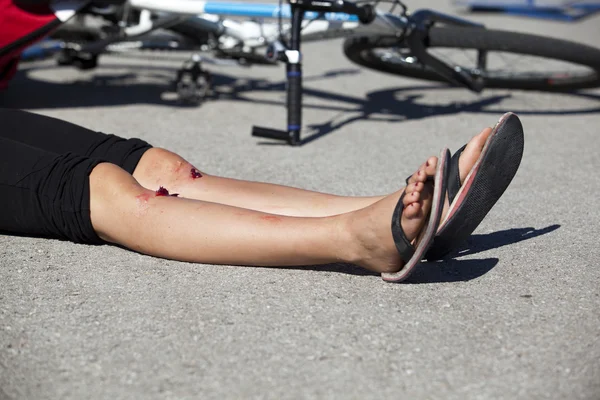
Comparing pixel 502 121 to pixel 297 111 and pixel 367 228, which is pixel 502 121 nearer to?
pixel 367 228

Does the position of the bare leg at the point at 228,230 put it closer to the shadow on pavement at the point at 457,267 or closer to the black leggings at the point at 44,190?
the black leggings at the point at 44,190

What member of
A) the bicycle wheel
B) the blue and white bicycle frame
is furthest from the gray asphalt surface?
the bicycle wheel

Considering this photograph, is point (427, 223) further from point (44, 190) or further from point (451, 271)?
point (44, 190)

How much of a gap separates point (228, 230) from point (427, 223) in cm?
47

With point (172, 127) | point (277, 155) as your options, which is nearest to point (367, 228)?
point (277, 155)

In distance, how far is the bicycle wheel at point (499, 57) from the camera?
375 centimetres

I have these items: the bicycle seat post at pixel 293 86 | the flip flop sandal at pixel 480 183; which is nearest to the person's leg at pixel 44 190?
the flip flop sandal at pixel 480 183

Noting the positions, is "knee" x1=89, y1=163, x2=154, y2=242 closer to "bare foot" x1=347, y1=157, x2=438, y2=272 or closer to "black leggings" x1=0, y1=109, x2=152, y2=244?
"black leggings" x1=0, y1=109, x2=152, y2=244

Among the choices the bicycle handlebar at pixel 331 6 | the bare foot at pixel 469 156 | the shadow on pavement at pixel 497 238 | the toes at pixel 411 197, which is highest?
the bicycle handlebar at pixel 331 6

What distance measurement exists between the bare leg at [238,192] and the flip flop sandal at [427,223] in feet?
0.80

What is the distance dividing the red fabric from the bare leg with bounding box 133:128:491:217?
176 centimetres

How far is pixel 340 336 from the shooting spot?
5.18ft

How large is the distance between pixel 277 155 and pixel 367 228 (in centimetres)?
156

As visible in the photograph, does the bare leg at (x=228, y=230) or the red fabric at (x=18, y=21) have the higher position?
the red fabric at (x=18, y=21)
